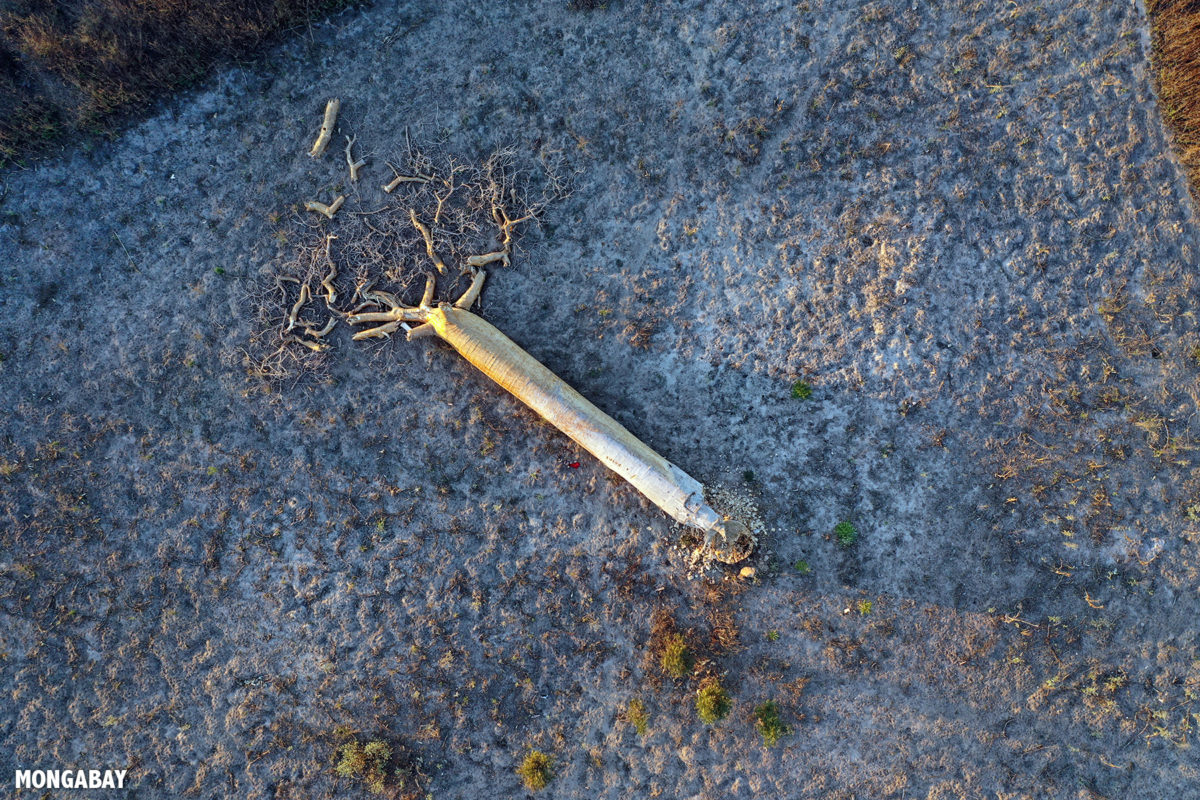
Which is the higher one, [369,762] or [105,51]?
[105,51]

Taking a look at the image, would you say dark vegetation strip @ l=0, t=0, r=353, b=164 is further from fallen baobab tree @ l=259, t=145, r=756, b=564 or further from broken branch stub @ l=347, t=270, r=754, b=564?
broken branch stub @ l=347, t=270, r=754, b=564

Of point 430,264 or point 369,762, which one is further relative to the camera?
point 430,264

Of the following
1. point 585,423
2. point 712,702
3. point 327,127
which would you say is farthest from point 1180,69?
point 327,127

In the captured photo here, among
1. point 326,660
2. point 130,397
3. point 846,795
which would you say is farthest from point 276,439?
point 846,795

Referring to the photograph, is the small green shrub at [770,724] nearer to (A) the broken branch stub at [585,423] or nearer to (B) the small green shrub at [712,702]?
(B) the small green shrub at [712,702]

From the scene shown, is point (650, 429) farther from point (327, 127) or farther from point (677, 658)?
point (327, 127)

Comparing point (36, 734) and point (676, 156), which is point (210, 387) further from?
point (676, 156)
